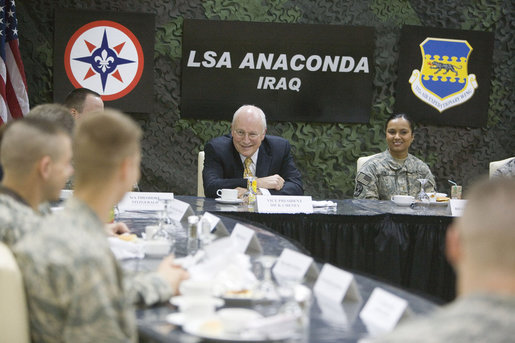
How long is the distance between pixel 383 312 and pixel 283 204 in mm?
2128

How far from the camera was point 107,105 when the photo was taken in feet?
18.5

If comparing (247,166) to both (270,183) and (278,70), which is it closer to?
(270,183)

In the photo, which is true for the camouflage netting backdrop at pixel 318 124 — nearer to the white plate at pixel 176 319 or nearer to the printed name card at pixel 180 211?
the printed name card at pixel 180 211

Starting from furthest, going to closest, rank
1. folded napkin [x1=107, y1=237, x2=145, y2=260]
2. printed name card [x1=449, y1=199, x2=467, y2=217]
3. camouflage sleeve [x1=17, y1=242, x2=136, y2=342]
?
printed name card [x1=449, y1=199, x2=467, y2=217] → folded napkin [x1=107, y1=237, x2=145, y2=260] → camouflage sleeve [x1=17, y1=242, x2=136, y2=342]

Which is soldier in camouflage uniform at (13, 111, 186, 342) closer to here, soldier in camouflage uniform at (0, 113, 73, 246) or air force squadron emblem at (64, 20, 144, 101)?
soldier in camouflage uniform at (0, 113, 73, 246)

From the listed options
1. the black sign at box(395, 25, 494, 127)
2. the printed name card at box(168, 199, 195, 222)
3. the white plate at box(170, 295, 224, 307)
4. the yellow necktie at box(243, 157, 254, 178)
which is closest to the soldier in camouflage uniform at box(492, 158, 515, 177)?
the yellow necktie at box(243, 157, 254, 178)

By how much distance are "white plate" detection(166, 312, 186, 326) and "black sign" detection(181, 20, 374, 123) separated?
429 centimetres

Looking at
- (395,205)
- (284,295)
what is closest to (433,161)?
(395,205)

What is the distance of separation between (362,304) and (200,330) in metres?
0.49

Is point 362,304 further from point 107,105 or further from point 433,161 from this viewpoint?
point 433,161

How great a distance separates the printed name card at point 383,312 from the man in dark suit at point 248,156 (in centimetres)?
272

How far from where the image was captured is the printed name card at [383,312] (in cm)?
150

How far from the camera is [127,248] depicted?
2262 millimetres

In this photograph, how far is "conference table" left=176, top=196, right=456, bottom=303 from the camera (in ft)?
11.9
